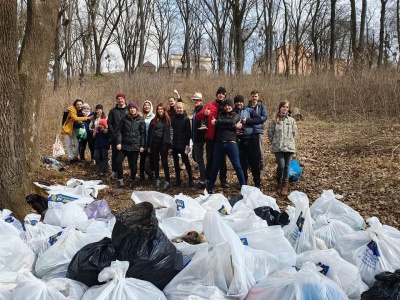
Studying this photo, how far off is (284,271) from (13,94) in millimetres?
3351

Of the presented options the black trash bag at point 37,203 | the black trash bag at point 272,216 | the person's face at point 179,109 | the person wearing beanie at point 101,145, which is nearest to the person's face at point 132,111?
the person's face at point 179,109

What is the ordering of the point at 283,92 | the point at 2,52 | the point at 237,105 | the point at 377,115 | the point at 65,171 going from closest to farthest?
the point at 2,52
the point at 237,105
the point at 65,171
the point at 377,115
the point at 283,92

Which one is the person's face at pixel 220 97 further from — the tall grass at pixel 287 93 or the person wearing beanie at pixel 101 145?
the tall grass at pixel 287 93

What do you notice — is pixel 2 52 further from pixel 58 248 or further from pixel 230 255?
pixel 230 255

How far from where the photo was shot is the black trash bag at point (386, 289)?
6.72 ft

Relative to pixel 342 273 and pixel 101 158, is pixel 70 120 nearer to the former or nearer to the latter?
pixel 101 158

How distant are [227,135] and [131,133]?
1.73 m

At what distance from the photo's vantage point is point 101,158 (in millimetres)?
7203

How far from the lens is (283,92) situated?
1374cm

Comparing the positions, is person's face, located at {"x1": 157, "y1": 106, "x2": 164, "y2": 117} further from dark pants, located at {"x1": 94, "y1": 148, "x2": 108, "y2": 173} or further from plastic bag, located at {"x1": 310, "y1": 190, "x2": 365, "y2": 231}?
plastic bag, located at {"x1": 310, "y1": 190, "x2": 365, "y2": 231}

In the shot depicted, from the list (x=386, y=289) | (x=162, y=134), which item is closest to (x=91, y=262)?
(x=386, y=289)

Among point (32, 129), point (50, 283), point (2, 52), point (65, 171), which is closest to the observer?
point (50, 283)

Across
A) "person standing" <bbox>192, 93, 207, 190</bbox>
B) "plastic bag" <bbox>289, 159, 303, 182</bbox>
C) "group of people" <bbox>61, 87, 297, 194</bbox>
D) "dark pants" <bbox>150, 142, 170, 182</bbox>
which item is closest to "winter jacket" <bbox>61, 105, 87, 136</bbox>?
"group of people" <bbox>61, 87, 297, 194</bbox>

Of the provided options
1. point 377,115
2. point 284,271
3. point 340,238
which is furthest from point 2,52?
point 377,115
